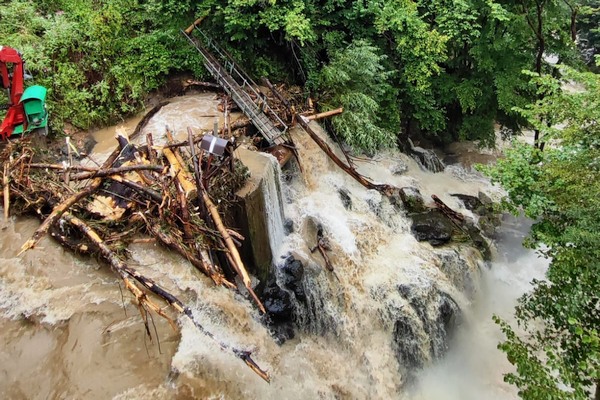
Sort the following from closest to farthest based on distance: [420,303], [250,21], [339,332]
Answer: [339,332] < [420,303] < [250,21]

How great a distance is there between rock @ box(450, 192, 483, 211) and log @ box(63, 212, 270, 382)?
8621 mm

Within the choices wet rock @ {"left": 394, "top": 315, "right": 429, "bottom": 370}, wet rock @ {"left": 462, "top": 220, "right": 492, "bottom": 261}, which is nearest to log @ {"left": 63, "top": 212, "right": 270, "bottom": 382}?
wet rock @ {"left": 394, "top": 315, "right": 429, "bottom": 370}

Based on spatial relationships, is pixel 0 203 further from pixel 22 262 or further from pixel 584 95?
pixel 584 95

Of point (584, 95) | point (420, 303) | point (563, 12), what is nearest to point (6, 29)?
point (420, 303)

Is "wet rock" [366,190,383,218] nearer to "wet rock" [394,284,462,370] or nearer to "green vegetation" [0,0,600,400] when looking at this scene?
"green vegetation" [0,0,600,400]

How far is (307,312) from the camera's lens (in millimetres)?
6559

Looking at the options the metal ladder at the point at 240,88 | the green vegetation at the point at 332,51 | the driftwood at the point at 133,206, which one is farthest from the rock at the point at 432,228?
the driftwood at the point at 133,206

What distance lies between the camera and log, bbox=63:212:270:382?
158 inches

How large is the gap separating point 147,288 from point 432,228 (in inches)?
271

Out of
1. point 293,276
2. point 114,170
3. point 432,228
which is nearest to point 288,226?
point 293,276

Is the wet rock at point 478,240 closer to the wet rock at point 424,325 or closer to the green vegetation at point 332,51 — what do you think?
the green vegetation at point 332,51

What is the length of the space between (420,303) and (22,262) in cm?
659

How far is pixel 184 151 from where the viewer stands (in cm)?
677

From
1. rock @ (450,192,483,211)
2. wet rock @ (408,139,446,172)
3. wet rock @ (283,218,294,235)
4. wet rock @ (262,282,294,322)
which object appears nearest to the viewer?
wet rock @ (262,282,294,322)
